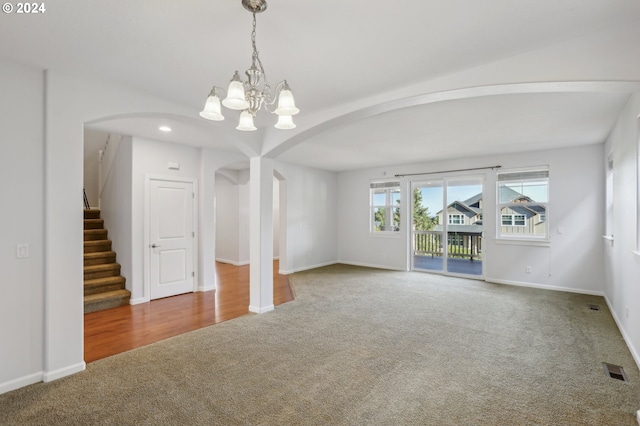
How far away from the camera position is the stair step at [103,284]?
4.70 meters

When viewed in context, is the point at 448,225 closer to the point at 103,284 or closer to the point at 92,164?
the point at 103,284

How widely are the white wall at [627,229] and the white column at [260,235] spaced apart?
13.2ft

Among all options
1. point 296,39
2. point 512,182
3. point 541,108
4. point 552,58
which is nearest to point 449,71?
point 552,58

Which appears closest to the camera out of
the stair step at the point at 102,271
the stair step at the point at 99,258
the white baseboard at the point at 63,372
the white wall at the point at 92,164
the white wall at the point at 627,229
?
the white baseboard at the point at 63,372

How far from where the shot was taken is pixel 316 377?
8.85 feet

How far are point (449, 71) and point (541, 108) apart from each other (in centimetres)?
180

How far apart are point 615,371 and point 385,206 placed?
5537 millimetres

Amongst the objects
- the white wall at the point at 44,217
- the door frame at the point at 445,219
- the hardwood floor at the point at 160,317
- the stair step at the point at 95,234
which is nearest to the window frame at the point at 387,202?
the door frame at the point at 445,219

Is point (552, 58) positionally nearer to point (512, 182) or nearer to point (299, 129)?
point (299, 129)

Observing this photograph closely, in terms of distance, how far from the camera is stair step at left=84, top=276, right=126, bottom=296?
4.70m

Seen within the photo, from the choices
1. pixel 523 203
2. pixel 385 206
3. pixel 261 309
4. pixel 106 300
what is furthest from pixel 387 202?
pixel 106 300

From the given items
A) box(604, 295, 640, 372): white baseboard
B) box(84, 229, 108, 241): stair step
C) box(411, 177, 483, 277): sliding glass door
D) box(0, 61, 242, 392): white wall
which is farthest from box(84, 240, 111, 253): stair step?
box(604, 295, 640, 372): white baseboard

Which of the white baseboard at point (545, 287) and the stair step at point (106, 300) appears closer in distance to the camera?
the stair step at point (106, 300)

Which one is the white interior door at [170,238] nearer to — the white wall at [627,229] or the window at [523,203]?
the white wall at [627,229]
